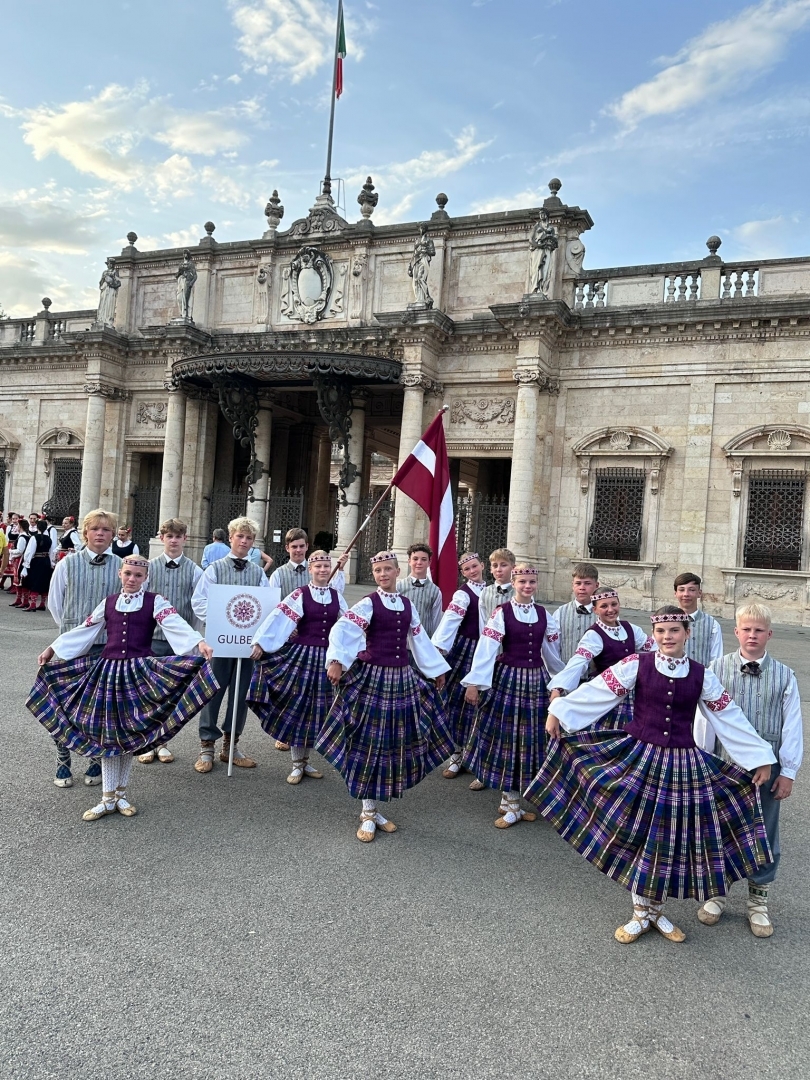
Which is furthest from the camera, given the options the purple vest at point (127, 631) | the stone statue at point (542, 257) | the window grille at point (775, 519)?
the stone statue at point (542, 257)

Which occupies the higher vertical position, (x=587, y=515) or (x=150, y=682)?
(x=587, y=515)

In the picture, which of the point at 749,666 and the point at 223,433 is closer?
the point at 749,666

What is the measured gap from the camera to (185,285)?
2141 centimetres

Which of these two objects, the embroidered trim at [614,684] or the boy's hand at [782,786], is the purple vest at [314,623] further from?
the boy's hand at [782,786]

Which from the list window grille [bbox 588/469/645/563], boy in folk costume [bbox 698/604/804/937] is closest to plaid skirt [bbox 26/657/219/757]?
boy in folk costume [bbox 698/604/804/937]

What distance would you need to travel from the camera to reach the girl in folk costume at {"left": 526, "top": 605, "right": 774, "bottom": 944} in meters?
3.58

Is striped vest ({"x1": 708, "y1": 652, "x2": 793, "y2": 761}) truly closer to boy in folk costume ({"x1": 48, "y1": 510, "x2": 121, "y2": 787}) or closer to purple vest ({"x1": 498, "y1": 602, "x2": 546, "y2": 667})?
purple vest ({"x1": 498, "y1": 602, "x2": 546, "y2": 667})

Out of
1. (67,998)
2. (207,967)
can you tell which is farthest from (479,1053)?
(67,998)

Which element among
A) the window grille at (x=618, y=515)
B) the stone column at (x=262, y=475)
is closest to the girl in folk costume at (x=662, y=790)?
the window grille at (x=618, y=515)

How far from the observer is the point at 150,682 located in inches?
186

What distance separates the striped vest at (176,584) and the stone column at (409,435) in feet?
40.7

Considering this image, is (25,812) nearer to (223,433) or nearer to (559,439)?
(559,439)

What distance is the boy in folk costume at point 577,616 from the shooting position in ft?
18.0

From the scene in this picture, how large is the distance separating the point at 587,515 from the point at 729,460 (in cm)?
351
